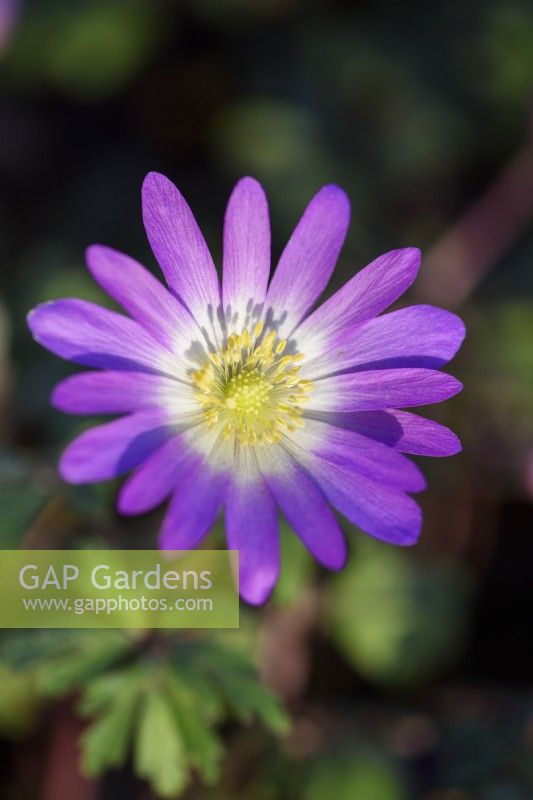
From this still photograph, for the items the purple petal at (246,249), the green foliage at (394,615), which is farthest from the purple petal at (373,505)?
the green foliage at (394,615)

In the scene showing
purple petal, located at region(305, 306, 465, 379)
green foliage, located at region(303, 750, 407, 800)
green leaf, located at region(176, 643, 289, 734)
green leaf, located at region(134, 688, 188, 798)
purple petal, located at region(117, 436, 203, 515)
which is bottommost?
green foliage, located at region(303, 750, 407, 800)

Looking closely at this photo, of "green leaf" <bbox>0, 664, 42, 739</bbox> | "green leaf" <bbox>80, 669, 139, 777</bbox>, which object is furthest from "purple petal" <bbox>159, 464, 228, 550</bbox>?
"green leaf" <bbox>0, 664, 42, 739</bbox>

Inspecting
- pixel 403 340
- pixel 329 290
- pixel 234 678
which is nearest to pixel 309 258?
pixel 403 340

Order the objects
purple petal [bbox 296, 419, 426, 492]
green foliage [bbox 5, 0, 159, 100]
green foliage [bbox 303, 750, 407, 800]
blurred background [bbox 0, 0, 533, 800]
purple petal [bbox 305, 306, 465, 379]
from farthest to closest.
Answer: green foliage [bbox 5, 0, 159, 100]
green foliage [bbox 303, 750, 407, 800]
blurred background [bbox 0, 0, 533, 800]
purple petal [bbox 305, 306, 465, 379]
purple petal [bbox 296, 419, 426, 492]

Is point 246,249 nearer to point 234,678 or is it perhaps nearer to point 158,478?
point 158,478

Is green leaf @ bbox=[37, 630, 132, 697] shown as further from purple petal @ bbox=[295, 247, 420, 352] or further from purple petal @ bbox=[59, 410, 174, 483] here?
purple petal @ bbox=[295, 247, 420, 352]

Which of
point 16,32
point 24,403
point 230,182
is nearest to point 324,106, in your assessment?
point 230,182
